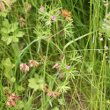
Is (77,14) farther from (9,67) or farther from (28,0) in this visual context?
(9,67)

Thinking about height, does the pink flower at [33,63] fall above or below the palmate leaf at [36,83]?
above

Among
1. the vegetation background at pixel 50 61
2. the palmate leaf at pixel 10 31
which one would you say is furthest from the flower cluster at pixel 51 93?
the palmate leaf at pixel 10 31

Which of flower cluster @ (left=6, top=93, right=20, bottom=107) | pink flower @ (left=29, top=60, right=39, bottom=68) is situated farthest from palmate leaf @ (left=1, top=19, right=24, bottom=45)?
flower cluster @ (left=6, top=93, right=20, bottom=107)

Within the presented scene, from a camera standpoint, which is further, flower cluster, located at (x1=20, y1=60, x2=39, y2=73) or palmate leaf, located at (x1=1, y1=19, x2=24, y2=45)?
palmate leaf, located at (x1=1, y1=19, x2=24, y2=45)

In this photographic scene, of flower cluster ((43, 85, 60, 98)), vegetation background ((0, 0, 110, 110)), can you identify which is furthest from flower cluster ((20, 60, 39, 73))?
flower cluster ((43, 85, 60, 98))

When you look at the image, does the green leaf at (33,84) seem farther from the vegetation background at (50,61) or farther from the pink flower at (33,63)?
the pink flower at (33,63)

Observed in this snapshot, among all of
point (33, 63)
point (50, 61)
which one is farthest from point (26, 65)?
point (50, 61)

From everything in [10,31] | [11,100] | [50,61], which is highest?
[10,31]

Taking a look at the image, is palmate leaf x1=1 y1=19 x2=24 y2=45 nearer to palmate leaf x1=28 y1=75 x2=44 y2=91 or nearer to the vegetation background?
the vegetation background

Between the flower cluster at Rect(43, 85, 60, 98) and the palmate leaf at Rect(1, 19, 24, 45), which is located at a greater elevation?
the palmate leaf at Rect(1, 19, 24, 45)

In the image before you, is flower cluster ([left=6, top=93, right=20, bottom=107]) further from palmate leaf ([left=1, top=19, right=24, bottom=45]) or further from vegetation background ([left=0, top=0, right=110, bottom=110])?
palmate leaf ([left=1, top=19, right=24, bottom=45])

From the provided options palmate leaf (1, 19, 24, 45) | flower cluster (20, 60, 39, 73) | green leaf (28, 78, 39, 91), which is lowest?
green leaf (28, 78, 39, 91)

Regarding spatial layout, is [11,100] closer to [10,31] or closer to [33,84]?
[33,84]

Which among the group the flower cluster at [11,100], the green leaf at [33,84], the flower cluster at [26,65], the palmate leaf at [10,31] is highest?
the palmate leaf at [10,31]
